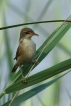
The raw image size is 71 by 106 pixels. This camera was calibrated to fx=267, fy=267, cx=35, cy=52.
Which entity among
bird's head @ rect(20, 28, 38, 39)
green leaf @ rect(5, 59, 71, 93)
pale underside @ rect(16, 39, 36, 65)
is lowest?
pale underside @ rect(16, 39, 36, 65)

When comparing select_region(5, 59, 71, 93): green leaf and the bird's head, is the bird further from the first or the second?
select_region(5, 59, 71, 93): green leaf

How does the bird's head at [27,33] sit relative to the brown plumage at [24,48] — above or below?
above

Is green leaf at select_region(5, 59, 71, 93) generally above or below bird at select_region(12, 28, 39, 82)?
above

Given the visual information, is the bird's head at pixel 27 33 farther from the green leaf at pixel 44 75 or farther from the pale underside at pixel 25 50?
the green leaf at pixel 44 75

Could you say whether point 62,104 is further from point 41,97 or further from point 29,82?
point 29,82

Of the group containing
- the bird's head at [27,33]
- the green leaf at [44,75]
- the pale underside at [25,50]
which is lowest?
the pale underside at [25,50]

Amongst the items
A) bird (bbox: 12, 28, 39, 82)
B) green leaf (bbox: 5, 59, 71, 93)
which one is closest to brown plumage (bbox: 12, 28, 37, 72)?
bird (bbox: 12, 28, 39, 82)

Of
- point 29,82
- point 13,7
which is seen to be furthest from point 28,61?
point 29,82

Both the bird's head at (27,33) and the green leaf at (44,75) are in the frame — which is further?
the bird's head at (27,33)

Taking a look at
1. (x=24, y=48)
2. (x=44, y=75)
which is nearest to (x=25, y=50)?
(x=24, y=48)

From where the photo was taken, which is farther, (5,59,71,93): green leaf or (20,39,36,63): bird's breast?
(20,39,36,63): bird's breast

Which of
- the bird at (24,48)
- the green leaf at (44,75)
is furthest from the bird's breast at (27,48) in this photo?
the green leaf at (44,75)
